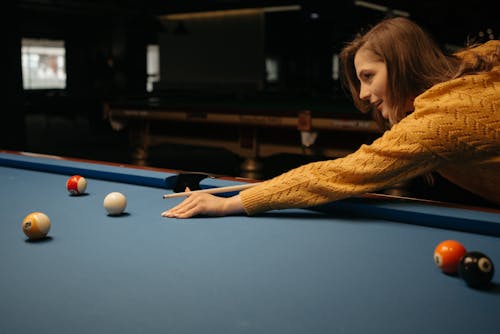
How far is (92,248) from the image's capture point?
4.22ft

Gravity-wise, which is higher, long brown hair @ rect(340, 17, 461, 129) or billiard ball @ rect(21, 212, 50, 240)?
long brown hair @ rect(340, 17, 461, 129)

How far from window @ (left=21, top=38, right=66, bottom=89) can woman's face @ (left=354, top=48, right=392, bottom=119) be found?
16.5m

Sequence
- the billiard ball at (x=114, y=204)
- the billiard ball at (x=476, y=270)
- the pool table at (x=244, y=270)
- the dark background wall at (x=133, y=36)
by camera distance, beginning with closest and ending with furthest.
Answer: the pool table at (x=244, y=270), the billiard ball at (x=476, y=270), the billiard ball at (x=114, y=204), the dark background wall at (x=133, y=36)

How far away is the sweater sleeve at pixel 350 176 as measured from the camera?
1.54 metres

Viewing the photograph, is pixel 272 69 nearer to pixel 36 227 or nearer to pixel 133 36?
pixel 133 36

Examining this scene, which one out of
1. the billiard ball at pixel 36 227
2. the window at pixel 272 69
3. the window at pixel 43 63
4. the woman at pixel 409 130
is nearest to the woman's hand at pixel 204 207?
the woman at pixel 409 130

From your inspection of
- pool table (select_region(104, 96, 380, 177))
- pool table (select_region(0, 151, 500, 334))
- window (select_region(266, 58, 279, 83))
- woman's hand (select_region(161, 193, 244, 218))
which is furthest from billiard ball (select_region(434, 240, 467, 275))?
window (select_region(266, 58, 279, 83))

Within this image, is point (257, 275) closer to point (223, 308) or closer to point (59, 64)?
point (223, 308)

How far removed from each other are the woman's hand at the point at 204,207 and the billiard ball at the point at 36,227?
366mm

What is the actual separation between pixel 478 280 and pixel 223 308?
50 centimetres

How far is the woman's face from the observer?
1.69 meters

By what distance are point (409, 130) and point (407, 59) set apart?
26 centimetres

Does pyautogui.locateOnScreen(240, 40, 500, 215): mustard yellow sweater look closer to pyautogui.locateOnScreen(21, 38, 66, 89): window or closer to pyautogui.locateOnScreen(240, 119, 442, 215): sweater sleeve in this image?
pyautogui.locateOnScreen(240, 119, 442, 215): sweater sleeve

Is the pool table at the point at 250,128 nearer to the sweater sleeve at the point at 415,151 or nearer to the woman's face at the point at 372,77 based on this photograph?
the woman's face at the point at 372,77
